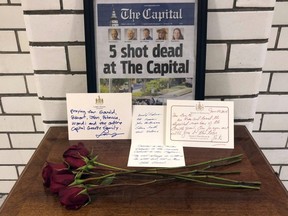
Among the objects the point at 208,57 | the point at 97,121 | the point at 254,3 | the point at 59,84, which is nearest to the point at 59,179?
the point at 97,121

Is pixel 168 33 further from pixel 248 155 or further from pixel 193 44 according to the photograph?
pixel 248 155

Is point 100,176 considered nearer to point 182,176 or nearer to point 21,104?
point 182,176

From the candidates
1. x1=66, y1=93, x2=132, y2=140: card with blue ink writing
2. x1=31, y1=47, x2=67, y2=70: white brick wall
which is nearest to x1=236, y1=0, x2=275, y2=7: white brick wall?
x1=66, y1=93, x2=132, y2=140: card with blue ink writing

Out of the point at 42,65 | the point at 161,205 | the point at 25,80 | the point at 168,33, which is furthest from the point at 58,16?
the point at 161,205

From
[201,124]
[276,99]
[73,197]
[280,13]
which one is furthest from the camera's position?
[276,99]

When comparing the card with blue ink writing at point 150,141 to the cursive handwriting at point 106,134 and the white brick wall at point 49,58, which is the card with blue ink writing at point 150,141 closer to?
the cursive handwriting at point 106,134

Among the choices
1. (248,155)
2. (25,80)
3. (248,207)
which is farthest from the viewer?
(25,80)
